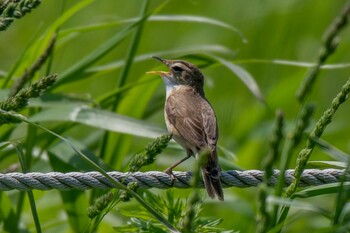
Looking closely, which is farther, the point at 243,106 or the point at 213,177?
the point at 243,106

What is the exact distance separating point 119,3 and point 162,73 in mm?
6506

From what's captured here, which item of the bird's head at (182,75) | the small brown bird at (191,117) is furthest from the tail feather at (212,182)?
the bird's head at (182,75)

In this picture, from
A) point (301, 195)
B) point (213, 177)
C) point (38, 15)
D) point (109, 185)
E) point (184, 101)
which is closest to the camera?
point (301, 195)

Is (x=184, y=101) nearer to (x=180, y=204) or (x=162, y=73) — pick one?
(x=162, y=73)

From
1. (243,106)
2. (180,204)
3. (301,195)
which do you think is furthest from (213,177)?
(243,106)

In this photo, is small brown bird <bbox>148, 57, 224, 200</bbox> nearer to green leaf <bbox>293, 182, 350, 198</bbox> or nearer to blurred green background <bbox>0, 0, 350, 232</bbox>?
blurred green background <bbox>0, 0, 350, 232</bbox>

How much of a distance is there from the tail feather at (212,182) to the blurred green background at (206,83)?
0.44 metres

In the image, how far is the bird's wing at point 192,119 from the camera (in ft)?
18.0

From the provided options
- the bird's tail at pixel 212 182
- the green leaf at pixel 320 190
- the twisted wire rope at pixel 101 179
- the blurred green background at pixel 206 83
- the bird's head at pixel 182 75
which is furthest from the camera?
the bird's head at pixel 182 75

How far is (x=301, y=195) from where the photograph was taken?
3.51 meters

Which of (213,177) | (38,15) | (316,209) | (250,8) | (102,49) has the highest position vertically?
(38,15)

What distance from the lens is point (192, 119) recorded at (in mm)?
5844

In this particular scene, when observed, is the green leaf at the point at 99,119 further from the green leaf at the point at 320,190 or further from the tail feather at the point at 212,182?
the green leaf at the point at 320,190

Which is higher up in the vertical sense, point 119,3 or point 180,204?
point 119,3
